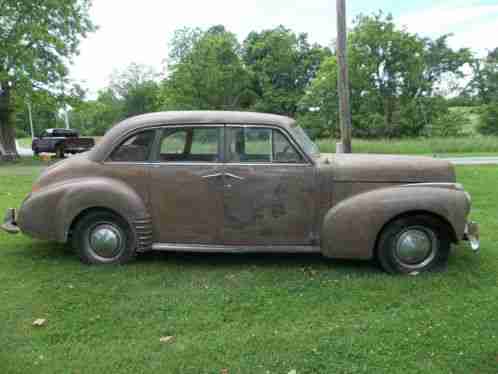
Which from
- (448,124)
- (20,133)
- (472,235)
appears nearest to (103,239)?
(472,235)

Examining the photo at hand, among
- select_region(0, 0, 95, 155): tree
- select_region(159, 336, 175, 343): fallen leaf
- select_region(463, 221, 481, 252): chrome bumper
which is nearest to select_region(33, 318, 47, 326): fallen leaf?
select_region(159, 336, 175, 343): fallen leaf

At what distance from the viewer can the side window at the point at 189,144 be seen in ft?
15.7

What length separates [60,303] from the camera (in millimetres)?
4070

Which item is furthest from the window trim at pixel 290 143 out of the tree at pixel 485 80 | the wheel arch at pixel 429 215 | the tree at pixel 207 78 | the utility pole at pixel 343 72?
the tree at pixel 485 80

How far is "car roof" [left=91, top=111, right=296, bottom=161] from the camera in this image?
478 centimetres

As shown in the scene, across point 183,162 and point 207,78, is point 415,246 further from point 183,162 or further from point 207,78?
point 207,78

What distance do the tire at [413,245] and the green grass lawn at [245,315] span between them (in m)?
0.17

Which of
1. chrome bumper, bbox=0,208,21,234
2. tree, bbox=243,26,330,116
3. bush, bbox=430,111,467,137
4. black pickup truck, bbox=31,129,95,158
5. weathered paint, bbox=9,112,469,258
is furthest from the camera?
tree, bbox=243,26,330,116

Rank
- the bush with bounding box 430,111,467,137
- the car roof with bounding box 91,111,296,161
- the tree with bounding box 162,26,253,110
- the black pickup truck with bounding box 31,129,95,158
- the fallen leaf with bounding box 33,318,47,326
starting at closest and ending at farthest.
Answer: the fallen leaf with bounding box 33,318,47,326 < the car roof with bounding box 91,111,296,161 < the black pickup truck with bounding box 31,129,95,158 < the bush with bounding box 430,111,467,137 < the tree with bounding box 162,26,253,110

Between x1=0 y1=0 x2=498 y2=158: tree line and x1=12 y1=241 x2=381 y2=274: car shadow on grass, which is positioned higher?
x1=0 y1=0 x2=498 y2=158: tree line

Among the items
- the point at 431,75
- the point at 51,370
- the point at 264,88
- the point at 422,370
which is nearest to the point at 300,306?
the point at 422,370

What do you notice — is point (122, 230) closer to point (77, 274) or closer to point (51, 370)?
point (77, 274)

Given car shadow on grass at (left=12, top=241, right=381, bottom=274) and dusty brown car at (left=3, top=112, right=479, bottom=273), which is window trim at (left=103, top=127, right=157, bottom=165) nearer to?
dusty brown car at (left=3, top=112, right=479, bottom=273)

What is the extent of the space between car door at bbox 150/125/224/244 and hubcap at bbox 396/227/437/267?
196 cm
